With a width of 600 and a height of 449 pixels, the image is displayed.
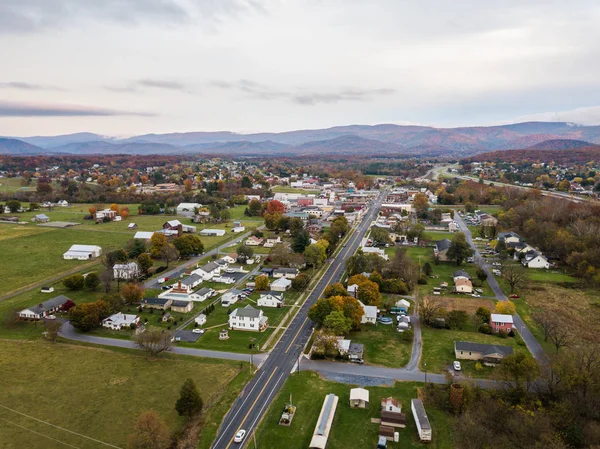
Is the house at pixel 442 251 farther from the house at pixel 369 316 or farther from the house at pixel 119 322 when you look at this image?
the house at pixel 119 322

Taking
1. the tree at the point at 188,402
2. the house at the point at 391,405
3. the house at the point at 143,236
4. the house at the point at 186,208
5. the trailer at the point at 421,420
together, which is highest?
the tree at the point at 188,402

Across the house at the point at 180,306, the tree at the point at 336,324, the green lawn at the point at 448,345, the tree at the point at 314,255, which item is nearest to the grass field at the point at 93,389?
the tree at the point at 336,324

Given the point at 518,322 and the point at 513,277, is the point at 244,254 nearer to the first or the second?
the point at 513,277

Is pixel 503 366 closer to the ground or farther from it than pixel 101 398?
farther from it

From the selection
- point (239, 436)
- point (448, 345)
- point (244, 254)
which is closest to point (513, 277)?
point (448, 345)

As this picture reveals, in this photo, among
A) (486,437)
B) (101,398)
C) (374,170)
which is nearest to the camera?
(486,437)

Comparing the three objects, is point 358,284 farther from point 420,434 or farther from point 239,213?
point 239,213

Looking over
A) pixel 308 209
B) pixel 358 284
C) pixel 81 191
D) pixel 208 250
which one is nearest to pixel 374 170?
pixel 308 209
